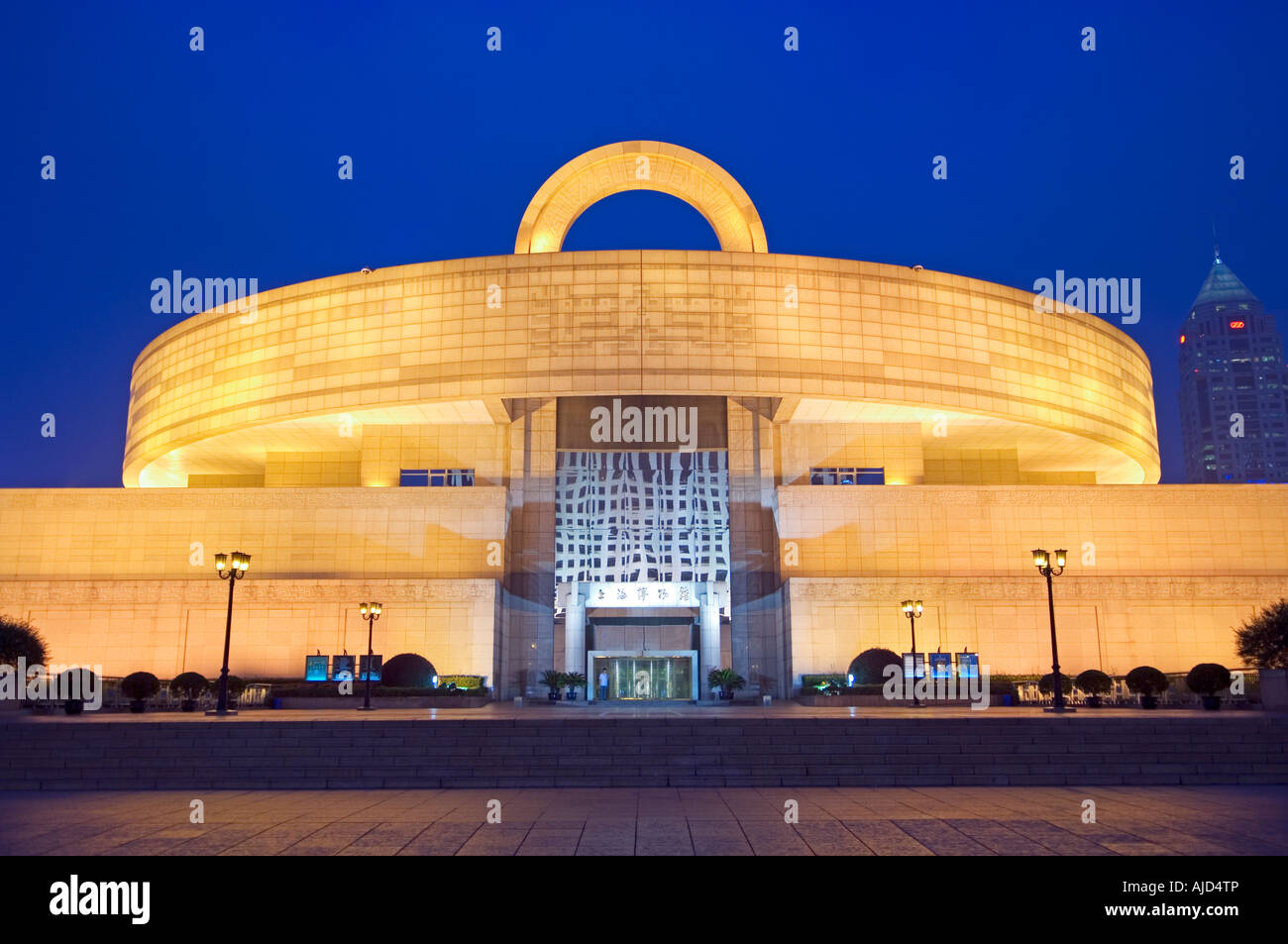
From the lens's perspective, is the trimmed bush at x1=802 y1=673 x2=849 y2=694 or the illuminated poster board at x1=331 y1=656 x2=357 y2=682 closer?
the illuminated poster board at x1=331 y1=656 x2=357 y2=682

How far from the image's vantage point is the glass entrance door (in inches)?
1914

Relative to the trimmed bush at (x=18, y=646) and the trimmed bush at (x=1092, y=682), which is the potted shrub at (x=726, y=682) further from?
the trimmed bush at (x=18, y=646)

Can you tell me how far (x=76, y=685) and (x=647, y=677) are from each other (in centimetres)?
2594

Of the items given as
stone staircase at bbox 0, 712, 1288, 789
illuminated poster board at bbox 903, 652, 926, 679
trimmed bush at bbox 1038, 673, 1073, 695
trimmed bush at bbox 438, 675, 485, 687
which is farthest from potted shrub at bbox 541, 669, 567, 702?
stone staircase at bbox 0, 712, 1288, 789

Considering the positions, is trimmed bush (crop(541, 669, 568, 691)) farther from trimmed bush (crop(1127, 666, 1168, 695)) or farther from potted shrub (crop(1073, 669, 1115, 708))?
trimmed bush (crop(1127, 666, 1168, 695))

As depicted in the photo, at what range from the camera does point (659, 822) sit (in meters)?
13.1

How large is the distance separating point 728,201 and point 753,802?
137 feet

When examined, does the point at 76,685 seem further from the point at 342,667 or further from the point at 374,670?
the point at 374,670

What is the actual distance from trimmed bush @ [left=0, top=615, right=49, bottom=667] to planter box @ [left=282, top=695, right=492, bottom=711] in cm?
817

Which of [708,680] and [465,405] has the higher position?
[465,405]
